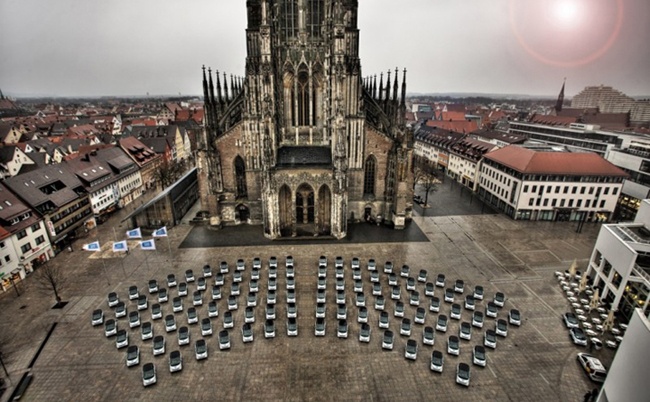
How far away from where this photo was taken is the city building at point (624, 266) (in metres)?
28.7

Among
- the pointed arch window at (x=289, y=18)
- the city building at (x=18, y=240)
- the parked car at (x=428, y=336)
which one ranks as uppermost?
the pointed arch window at (x=289, y=18)

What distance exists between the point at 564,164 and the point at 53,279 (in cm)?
6904

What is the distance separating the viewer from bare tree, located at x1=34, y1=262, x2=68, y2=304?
108 ft

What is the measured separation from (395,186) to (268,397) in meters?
33.7

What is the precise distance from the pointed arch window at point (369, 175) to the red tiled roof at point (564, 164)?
23153 millimetres

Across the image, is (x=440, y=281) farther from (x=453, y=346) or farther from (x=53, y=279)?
(x=53, y=279)

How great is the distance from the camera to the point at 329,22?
43.8m

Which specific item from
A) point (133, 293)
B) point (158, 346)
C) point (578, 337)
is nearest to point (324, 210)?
point (133, 293)

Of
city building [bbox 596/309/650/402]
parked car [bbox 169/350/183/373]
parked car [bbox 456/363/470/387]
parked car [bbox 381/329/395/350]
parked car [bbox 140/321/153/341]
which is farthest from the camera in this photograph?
parked car [bbox 140/321/153/341]

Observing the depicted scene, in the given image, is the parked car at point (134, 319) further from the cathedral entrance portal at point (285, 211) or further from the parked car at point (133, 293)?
the cathedral entrance portal at point (285, 211)

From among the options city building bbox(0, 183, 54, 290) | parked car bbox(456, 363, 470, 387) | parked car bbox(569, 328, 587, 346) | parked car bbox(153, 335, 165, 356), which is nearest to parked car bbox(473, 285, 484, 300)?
parked car bbox(569, 328, 587, 346)

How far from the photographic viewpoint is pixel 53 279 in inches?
1312

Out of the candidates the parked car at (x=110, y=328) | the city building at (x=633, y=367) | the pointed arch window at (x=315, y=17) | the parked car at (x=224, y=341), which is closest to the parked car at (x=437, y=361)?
the city building at (x=633, y=367)

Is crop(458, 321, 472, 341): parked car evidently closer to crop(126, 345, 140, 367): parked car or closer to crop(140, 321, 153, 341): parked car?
crop(126, 345, 140, 367): parked car
